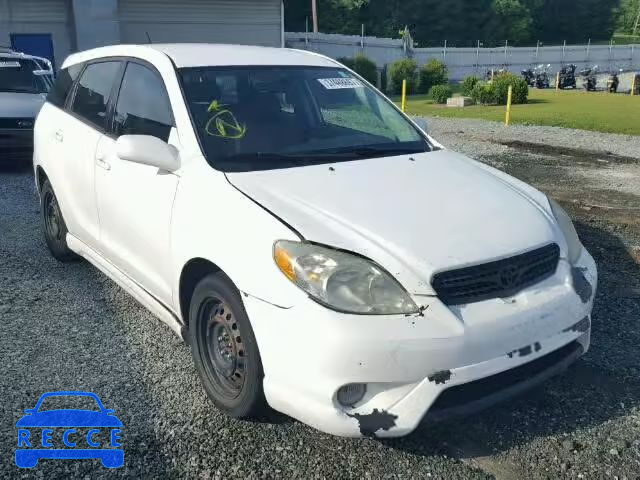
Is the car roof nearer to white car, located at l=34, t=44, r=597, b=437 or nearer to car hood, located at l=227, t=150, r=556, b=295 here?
white car, located at l=34, t=44, r=597, b=437

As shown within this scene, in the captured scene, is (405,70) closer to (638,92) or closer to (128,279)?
(638,92)

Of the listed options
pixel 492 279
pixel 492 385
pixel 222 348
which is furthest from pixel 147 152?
pixel 492 385

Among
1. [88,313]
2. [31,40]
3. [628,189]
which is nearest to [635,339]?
[88,313]

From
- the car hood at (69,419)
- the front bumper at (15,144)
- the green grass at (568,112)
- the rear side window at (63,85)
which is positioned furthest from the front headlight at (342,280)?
the green grass at (568,112)

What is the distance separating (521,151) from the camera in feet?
38.9

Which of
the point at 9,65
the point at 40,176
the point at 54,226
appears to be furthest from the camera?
the point at 9,65

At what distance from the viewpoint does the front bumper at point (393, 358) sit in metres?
2.54

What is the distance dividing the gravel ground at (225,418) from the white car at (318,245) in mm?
268

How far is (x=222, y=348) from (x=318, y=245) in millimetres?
817

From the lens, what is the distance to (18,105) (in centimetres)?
939

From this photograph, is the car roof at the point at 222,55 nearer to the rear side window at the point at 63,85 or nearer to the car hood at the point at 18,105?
the rear side window at the point at 63,85

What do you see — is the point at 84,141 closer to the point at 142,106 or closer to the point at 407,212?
the point at 142,106

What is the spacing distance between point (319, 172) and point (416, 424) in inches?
56.7

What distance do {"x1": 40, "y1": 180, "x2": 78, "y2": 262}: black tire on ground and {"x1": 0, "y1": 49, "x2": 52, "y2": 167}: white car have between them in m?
4.44
